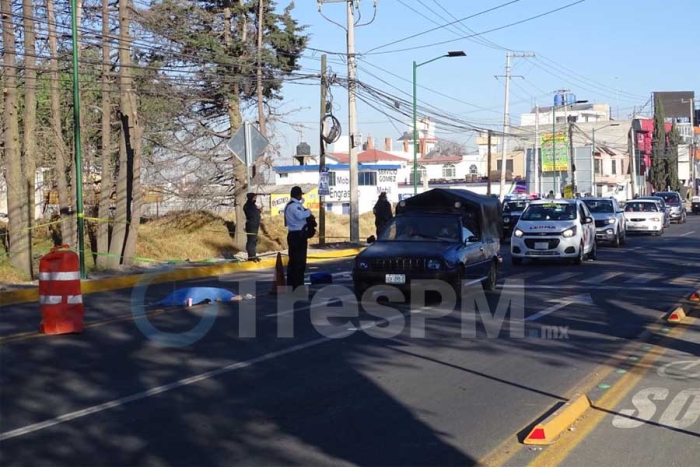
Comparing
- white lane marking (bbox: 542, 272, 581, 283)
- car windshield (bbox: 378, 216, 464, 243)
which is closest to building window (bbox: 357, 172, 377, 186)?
white lane marking (bbox: 542, 272, 581, 283)

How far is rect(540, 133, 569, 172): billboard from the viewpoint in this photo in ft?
258

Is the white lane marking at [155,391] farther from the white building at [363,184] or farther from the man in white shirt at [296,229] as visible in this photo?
the white building at [363,184]

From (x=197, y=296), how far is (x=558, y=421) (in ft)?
29.7

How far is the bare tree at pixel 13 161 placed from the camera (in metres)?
22.7

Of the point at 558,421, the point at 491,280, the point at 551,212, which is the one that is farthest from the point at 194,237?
the point at 558,421

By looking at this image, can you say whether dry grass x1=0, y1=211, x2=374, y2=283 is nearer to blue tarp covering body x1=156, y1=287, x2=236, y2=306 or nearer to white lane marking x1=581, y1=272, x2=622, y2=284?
white lane marking x1=581, y1=272, x2=622, y2=284

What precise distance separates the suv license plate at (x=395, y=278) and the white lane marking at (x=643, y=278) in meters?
6.50

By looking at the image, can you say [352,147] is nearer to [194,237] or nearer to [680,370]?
[194,237]

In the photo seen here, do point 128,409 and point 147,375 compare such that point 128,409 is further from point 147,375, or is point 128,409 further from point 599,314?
point 599,314

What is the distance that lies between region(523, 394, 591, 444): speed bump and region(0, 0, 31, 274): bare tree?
17.7 m

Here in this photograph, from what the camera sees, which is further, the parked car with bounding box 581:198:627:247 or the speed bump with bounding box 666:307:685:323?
the parked car with bounding box 581:198:627:247

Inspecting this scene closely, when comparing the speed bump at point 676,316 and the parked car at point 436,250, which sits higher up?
the parked car at point 436,250

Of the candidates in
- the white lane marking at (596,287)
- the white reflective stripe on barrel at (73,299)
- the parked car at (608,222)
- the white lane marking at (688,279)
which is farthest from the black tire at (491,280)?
the parked car at (608,222)

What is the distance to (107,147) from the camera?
103 feet
